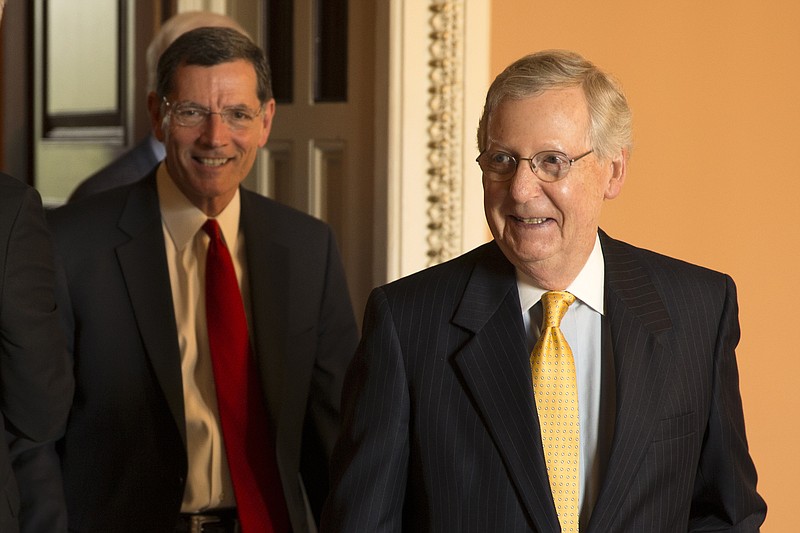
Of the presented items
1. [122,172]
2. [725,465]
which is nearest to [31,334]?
[725,465]

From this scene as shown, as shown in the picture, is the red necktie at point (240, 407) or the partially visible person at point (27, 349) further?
the red necktie at point (240, 407)

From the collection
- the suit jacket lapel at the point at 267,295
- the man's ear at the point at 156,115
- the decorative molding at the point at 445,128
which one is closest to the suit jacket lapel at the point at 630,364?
the suit jacket lapel at the point at 267,295

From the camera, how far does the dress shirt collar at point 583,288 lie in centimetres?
193

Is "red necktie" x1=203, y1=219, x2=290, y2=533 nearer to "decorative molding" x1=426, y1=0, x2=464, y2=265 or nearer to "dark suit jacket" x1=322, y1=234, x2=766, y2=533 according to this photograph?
"dark suit jacket" x1=322, y1=234, x2=766, y2=533

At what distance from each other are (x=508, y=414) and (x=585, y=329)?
0.72 ft

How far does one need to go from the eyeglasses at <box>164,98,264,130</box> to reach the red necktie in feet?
0.80

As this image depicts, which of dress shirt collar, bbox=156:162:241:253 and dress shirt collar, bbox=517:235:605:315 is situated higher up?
dress shirt collar, bbox=156:162:241:253

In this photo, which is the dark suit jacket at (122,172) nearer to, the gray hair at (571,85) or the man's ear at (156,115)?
the man's ear at (156,115)

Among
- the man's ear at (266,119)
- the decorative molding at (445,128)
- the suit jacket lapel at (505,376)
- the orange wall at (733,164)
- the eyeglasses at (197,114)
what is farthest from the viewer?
the orange wall at (733,164)

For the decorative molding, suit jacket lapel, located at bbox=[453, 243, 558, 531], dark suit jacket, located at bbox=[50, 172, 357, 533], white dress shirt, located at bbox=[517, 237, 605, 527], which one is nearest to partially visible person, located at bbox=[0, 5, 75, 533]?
dark suit jacket, located at bbox=[50, 172, 357, 533]

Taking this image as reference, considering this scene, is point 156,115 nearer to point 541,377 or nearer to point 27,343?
point 27,343

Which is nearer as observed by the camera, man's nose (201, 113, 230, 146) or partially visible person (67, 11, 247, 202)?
man's nose (201, 113, 230, 146)

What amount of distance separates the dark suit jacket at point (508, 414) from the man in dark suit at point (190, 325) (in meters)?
0.61

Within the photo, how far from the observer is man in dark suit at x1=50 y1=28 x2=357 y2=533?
2.42 meters
